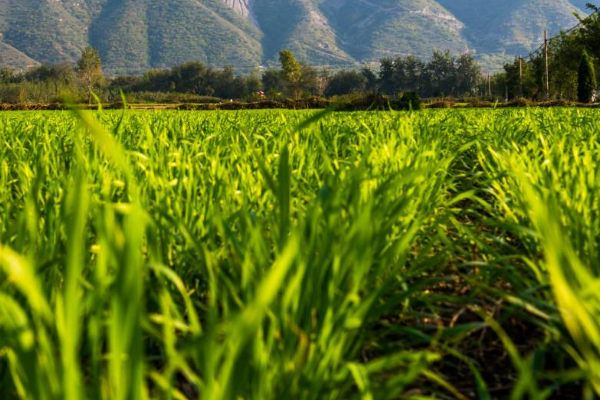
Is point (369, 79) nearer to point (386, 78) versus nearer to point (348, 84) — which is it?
point (386, 78)

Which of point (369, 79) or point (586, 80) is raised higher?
point (369, 79)

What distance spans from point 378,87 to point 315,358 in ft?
387

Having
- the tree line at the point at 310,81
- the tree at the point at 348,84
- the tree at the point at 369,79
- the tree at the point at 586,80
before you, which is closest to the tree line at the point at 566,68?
the tree at the point at 586,80

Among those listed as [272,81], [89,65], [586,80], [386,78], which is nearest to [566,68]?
[586,80]

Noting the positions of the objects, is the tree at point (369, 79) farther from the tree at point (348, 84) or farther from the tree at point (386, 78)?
the tree at point (386, 78)

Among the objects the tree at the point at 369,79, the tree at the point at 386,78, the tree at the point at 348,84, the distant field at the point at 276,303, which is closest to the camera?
the distant field at the point at 276,303

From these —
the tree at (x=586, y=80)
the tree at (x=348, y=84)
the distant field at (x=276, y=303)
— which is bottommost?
the distant field at (x=276, y=303)

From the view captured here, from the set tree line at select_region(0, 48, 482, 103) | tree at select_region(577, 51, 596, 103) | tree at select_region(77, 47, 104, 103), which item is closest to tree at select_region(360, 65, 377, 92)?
tree line at select_region(0, 48, 482, 103)

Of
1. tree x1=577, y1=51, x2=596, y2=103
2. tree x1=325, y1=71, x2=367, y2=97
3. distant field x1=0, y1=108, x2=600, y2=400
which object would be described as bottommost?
distant field x1=0, y1=108, x2=600, y2=400

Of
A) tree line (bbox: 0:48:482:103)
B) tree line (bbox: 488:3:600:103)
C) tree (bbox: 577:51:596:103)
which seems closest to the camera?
tree line (bbox: 488:3:600:103)

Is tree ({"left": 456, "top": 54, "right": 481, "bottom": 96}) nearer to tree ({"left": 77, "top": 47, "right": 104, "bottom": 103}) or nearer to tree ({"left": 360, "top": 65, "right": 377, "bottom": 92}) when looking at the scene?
tree ({"left": 360, "top": 65, "right": 377, "bottom": 92})

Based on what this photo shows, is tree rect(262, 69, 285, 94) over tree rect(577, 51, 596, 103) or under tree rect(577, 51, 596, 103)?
over

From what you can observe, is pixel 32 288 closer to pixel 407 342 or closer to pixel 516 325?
pixel 407 342

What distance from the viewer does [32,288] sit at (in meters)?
0.50
